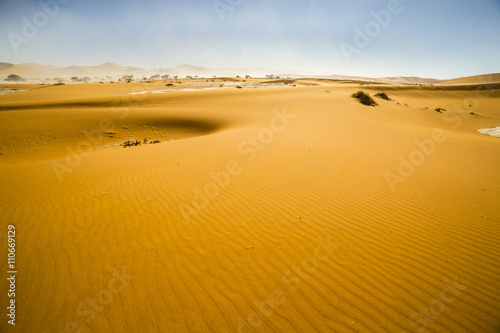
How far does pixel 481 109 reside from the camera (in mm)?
23109

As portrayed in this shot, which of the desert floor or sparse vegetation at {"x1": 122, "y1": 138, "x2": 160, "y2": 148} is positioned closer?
the desert floor

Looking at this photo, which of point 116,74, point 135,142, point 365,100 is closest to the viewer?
point 135,142

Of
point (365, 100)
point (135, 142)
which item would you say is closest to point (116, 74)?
point (135, 142)

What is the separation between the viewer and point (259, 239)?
3588 millimetres

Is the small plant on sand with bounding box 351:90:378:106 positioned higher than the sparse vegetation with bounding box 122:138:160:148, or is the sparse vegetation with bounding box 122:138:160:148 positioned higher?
the small plant on sand with bounding box 351:90:378:106

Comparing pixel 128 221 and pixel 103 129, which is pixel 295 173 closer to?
pixel 128 221

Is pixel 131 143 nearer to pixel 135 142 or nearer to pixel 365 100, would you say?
pixel 135 142

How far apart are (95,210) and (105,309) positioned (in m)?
2.56

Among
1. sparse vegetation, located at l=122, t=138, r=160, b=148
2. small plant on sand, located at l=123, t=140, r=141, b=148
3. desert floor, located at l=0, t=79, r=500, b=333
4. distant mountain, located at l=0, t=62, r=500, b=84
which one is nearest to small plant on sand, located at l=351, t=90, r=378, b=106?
desert floor, located at l=0, t=79, r=500, b=333

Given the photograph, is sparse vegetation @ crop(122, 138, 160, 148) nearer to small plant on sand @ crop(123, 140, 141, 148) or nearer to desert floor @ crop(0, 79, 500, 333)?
small plant on sand @ crop(123, 140, 141, 148)

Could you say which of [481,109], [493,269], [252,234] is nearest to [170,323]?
[252,234]

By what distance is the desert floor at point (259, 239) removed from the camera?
2.45 m

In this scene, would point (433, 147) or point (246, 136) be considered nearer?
point (433, 147)

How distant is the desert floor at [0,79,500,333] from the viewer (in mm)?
2453
